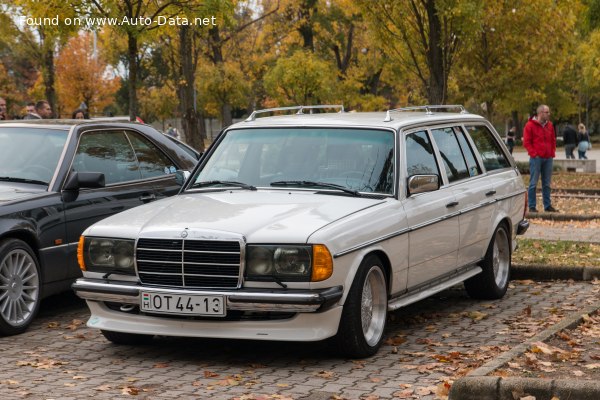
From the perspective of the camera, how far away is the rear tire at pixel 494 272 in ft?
31.6

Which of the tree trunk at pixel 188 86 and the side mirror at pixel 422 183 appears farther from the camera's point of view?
the tree trunk at pixel 188 86

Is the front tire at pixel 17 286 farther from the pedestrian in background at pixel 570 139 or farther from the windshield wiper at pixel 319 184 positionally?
the pedestrian in background at pixel 570 139

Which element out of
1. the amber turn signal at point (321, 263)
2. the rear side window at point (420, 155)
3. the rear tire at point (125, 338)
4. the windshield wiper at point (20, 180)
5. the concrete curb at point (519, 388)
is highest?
the rear side window at point (420, 155)

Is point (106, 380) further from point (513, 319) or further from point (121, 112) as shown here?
point (121, 112)

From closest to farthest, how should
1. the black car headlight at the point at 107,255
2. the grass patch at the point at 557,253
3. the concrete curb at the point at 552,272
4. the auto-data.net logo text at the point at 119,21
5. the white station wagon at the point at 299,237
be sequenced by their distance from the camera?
1. the white station wagon at the point at 299,237
2. the black car headlight at the point at 107,255
3. the concrete curb at the point at 552,272
4. the grass patch at the point at 557,253
5. the auto-data.net logo text at the point at 119,21

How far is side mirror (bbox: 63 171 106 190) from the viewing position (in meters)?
8.81

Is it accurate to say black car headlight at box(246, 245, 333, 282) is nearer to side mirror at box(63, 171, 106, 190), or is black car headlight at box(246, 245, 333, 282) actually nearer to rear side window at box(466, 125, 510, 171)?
side mirror at box(63, 171, 106, 190)

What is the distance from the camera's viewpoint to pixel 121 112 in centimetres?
8650

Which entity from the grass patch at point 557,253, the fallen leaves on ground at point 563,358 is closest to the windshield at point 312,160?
the fallen leaves on ground at point 563,358

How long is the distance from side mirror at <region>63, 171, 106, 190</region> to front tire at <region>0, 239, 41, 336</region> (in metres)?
0.75

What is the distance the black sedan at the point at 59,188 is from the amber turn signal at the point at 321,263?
108 inches

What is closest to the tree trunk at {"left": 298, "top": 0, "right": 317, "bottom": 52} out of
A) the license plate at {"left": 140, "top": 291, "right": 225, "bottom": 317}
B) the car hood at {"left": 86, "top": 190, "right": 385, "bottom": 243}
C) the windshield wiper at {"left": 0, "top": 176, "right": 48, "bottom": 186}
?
the windshield wiper at {"left": 0, "top": 176, "right": 48, "bottom": 186}

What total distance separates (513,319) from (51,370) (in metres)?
3.88

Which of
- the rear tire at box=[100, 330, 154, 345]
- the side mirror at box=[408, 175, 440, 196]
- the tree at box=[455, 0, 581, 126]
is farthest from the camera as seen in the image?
the tree at box=[455, 0, 581, 126]
